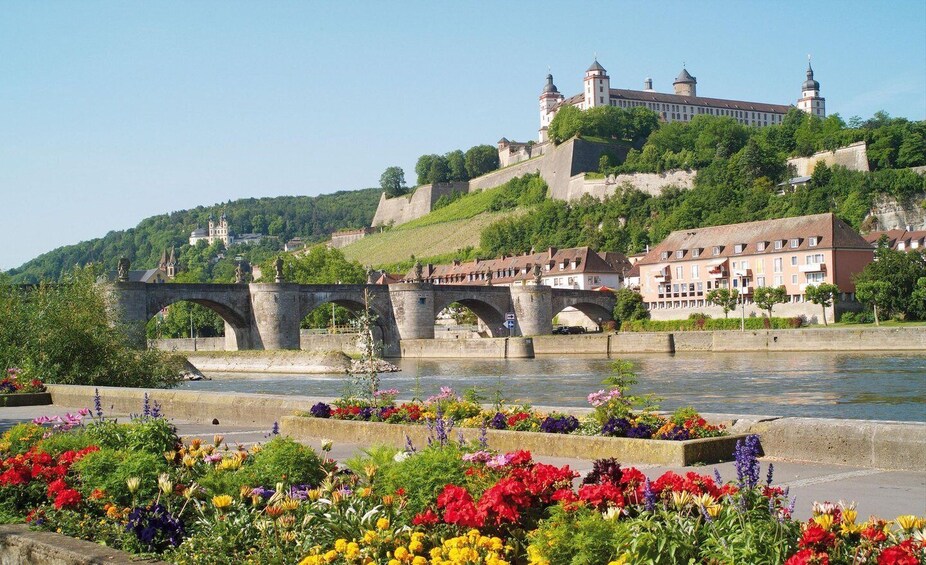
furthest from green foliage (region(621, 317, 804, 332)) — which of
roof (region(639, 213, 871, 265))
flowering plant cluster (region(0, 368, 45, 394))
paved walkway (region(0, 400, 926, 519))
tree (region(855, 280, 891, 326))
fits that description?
paved walkway (region(0, 400, 926, 519))

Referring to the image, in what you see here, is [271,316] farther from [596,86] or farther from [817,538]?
[596,86]

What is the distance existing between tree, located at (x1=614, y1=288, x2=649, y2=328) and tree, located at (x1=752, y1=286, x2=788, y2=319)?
13.5 meters

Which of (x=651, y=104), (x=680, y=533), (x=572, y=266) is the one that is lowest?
(x=680, y=533)

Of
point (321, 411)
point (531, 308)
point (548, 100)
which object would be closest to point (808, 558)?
point (321, 411)

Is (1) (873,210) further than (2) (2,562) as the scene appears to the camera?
Yes

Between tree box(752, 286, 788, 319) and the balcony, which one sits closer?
tree box(752, 286, 788, 319)

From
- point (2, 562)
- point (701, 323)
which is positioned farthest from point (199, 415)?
point (701, 323)

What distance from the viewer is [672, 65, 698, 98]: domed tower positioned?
184 meters

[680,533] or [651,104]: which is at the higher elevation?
[651,104]

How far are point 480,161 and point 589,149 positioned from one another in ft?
121

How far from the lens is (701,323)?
72.9m

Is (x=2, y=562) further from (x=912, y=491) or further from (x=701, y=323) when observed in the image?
(x=701, y=323)

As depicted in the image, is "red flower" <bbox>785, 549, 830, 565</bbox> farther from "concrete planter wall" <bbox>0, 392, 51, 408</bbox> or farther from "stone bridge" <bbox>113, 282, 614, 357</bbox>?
"stone bridge" <bbox>113, 282, 614, 357</bbox>

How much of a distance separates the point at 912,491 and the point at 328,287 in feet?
216
